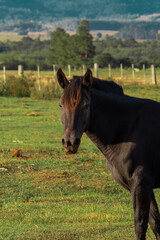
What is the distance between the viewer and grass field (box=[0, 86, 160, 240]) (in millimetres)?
7320

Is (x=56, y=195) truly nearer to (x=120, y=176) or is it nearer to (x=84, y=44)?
(x=120, y=176)

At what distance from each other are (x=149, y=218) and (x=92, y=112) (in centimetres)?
157

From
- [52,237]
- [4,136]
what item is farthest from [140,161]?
[4,136]

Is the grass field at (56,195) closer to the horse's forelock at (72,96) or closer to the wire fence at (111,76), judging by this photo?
the horse's forelock at (72,96)

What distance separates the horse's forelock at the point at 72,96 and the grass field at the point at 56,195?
2.20m

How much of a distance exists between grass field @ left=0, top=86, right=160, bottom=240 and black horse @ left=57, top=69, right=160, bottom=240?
125 centimetres

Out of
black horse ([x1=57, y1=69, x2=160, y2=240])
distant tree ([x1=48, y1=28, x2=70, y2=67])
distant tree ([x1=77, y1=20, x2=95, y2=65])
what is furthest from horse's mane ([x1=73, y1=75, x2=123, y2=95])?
distant tree ([x1=48, y1=28, x2=70, y2=67])

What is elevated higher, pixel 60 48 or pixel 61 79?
pixel 61 79

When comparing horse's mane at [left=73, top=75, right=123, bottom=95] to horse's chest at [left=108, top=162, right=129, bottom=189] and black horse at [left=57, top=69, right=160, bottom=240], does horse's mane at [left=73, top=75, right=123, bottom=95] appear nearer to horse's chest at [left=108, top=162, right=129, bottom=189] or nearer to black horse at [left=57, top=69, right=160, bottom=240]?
black horse at [left=57, top=69, right=160, bottom=240]

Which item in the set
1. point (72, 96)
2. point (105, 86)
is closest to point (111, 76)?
point (105, 86)

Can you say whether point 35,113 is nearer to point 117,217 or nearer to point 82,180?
point 82,180

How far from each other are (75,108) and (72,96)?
129mm

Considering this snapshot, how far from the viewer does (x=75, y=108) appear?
545 cm

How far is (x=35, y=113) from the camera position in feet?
73.8
